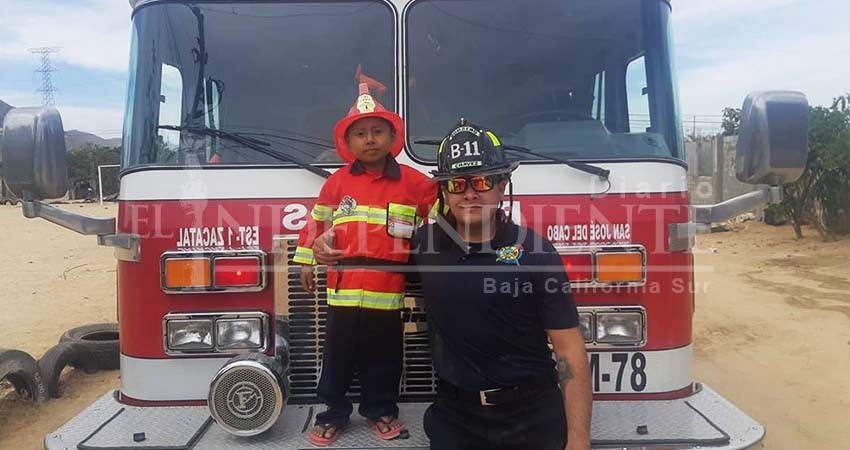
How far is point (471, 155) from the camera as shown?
2.28 meters

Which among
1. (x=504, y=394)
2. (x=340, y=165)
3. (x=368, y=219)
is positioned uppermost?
(x=340, y=165)

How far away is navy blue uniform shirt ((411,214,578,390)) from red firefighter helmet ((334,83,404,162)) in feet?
2.08

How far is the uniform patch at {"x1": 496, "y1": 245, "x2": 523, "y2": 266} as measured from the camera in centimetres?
233

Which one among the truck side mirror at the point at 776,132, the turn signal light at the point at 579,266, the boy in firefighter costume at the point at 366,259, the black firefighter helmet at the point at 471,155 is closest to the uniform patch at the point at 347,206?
the boy in firefighter costume at the point at 366,259

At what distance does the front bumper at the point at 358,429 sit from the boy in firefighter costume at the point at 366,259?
0.13 meters

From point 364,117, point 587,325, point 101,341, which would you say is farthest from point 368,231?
point 101,341

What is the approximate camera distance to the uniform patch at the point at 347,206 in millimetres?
2734

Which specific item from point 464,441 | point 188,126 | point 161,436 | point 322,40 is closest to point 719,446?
point 464,441

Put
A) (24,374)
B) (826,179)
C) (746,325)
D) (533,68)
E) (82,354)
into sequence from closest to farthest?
(533,68)
(24,374)
(82,354)
(746,325)
(826,179)

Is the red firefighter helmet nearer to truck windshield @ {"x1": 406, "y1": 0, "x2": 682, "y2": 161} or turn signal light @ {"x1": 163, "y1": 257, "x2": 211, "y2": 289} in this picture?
truck windshield @ {"x1": 406, "y1": 0, "x2": 682, "y2": 161}

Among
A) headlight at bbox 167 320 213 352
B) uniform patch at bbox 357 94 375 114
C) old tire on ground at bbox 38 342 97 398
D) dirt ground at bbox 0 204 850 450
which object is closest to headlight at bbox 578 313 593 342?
uniform patch at bbox 357 94 375 114

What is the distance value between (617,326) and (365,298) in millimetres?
1082

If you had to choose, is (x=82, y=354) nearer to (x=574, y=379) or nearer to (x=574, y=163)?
(x=574, y=163)

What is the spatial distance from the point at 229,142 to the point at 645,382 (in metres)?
2.10
